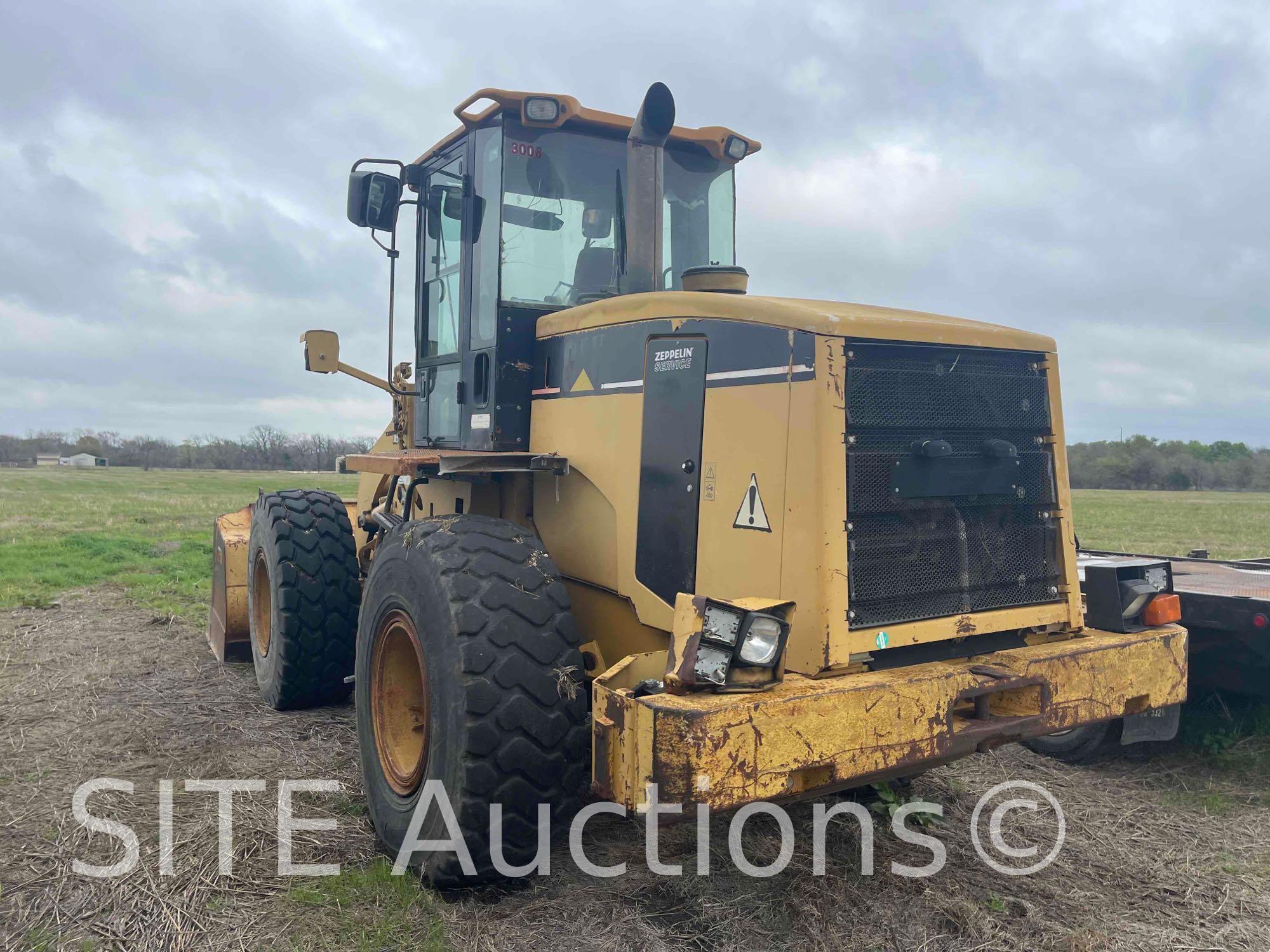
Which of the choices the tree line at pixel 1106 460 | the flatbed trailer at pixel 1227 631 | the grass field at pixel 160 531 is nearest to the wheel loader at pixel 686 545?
the flatbed trailer at pixel 1227 631

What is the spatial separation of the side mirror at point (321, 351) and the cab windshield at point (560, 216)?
5.42ft

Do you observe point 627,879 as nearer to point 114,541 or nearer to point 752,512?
point 752,512

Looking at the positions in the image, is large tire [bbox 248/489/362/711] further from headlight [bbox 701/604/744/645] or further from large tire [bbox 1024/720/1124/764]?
large tire [bbox 1024/720/1124/764]

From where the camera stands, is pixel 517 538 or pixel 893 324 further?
pixel 517 538

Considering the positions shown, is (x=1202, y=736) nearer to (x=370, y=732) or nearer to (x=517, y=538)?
(x=517, y=538)

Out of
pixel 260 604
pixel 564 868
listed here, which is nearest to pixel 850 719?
pixel 564 868

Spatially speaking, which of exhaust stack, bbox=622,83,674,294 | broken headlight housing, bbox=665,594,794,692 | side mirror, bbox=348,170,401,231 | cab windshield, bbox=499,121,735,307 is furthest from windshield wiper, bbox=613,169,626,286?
broken headlight housing, bbox=665,594,794,692

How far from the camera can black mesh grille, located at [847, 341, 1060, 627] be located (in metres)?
3.42

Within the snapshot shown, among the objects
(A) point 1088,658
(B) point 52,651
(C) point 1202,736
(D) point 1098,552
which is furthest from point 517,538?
(B) point 52,651

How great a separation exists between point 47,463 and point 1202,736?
81217 millimetres

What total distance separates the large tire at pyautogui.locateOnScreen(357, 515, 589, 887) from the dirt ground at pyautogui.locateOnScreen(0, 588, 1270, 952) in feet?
1.02

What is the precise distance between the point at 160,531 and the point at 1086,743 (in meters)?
18.6

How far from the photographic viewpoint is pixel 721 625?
3.02 meters

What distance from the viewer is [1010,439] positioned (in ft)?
12.7
